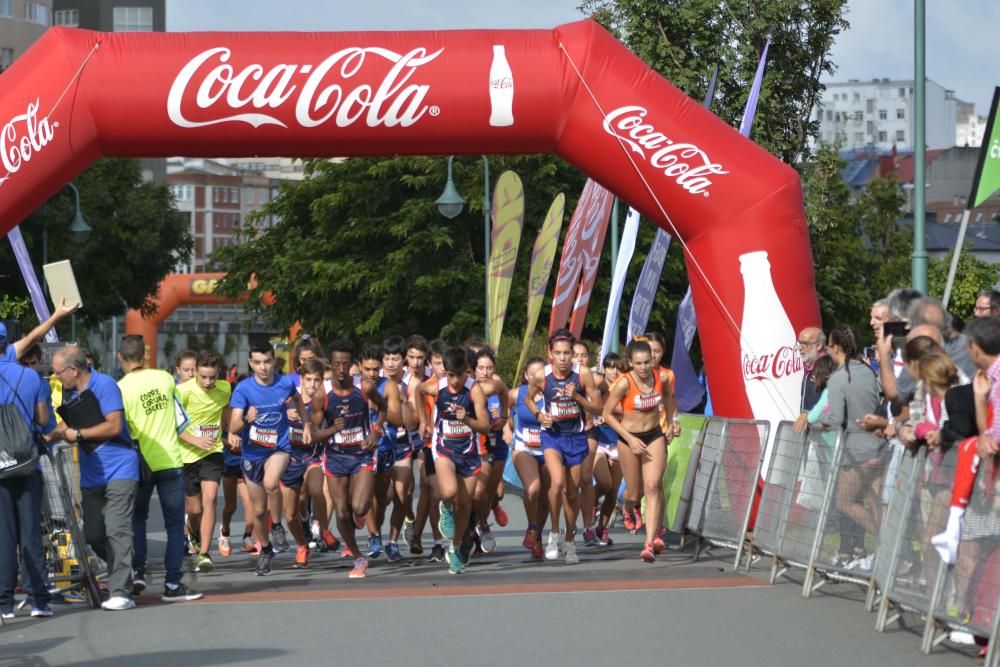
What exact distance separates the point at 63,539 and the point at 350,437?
8.12ft

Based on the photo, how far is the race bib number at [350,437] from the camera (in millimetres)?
13602

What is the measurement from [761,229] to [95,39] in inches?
232

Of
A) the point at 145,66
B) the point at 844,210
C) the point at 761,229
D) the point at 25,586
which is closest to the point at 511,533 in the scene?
the point at 761,229

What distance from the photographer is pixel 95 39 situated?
15.0m

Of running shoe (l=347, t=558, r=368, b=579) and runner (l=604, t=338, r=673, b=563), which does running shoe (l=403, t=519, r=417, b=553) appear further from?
runner (l=604, t=338, r=673, b=563)

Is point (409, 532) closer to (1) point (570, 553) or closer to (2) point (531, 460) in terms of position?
(2) point (531, 460)

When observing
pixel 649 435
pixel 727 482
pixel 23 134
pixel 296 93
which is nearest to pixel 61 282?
pixel 23 134

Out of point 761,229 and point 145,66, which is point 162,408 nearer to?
point 145,66

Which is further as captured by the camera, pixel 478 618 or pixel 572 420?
pixel 572 420

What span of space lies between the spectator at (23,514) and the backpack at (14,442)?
0.10 ft

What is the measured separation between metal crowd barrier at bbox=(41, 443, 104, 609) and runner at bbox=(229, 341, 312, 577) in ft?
4.45

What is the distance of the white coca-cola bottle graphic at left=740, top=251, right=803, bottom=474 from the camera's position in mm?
14914

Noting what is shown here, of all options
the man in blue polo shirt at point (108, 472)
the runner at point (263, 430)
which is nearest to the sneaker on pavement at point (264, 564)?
the runner at point (263, 430)

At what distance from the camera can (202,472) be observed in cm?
1392
